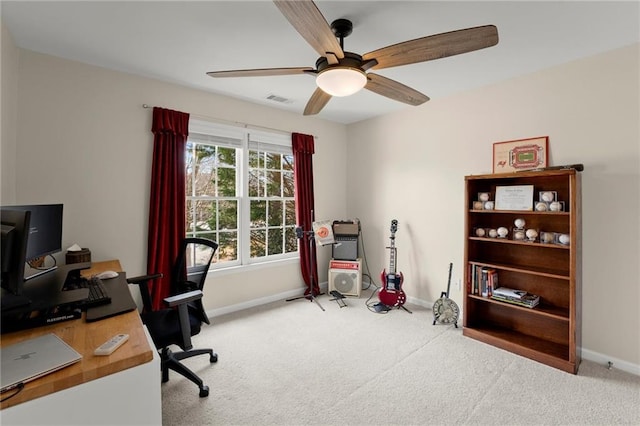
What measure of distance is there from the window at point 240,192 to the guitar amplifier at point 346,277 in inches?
23.7

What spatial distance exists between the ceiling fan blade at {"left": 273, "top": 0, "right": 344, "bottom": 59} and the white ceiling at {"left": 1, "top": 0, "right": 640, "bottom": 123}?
43 centimetres

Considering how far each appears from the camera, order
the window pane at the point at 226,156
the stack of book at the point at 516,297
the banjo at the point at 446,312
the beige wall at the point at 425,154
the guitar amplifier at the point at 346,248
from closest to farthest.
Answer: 1. the beige wall at the point at 425,154
2. the stack of book at the point at 516,297
3. the banjo at the point at 446,312
4. the window pane at the point at 226,156
5. the guitar amplifier at the point at 346,248

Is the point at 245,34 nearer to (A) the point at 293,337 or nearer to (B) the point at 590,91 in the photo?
(A) the point at 293,337

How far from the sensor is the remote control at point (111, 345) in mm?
1047

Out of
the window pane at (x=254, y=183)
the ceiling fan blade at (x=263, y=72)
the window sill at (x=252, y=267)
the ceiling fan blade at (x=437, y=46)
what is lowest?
the window sill at (x=252, y=267)

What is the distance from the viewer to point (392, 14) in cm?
188

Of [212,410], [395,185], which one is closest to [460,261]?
[395,185]

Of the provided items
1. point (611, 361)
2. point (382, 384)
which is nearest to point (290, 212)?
point (382, 384)

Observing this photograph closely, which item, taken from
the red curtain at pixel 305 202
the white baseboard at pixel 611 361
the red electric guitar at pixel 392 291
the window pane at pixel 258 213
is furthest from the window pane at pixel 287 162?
the white baseboard at pixel 611 361

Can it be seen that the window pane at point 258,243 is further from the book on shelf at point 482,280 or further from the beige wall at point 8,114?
the book on shelf at point 482,280

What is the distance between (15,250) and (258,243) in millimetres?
2743

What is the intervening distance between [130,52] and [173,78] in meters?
0.52

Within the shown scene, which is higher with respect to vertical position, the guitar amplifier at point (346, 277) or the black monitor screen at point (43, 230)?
the black monitor screen at point (43, 230)

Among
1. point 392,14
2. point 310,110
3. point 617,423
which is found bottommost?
point 617,423
